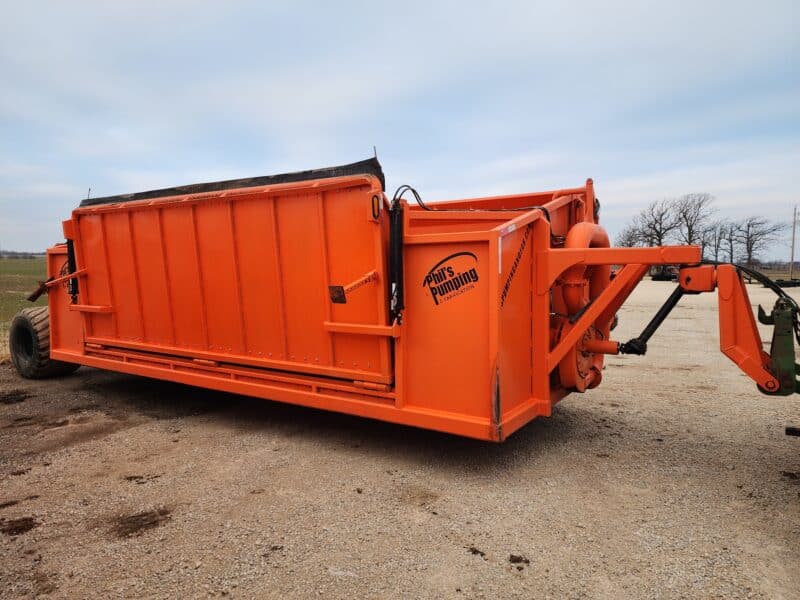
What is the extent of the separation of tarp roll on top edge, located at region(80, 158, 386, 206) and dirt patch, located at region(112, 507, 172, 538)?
2.75 m

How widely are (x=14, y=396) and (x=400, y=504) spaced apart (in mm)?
5823

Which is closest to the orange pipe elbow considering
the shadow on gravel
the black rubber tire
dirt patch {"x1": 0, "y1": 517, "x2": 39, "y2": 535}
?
the shadow on gravel

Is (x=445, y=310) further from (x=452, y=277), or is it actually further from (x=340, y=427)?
(x=340, y=427)

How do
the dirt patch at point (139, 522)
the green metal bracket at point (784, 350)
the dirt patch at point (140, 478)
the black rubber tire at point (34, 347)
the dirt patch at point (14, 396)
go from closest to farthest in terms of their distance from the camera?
the dirt patch at point (139, 522) → the green metal bracket at point (784, 350) → the dirt patch at point (140, 478) → the dirt patch at point (14, 396) → the black rubber tire at point (34, 347)

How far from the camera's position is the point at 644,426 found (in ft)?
16.5

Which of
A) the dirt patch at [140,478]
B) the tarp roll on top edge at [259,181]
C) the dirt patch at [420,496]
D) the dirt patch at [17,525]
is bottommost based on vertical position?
the dirt patch at [420,496]

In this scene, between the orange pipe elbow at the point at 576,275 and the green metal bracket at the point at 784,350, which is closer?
the green metal bracket at the point at 784,350

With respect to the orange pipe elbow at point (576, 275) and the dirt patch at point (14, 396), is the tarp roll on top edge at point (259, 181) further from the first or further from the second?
the dirt patch at point (14, 396)

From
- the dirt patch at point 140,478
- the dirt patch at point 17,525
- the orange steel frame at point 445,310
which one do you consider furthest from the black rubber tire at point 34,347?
the dirt patch at point 17,525

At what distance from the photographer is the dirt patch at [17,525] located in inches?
130

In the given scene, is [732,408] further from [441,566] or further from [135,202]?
[135,202]

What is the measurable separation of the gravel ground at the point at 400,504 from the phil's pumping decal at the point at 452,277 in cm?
135

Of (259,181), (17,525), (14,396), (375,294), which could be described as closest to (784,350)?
(375,294)

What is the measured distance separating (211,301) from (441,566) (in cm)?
357
